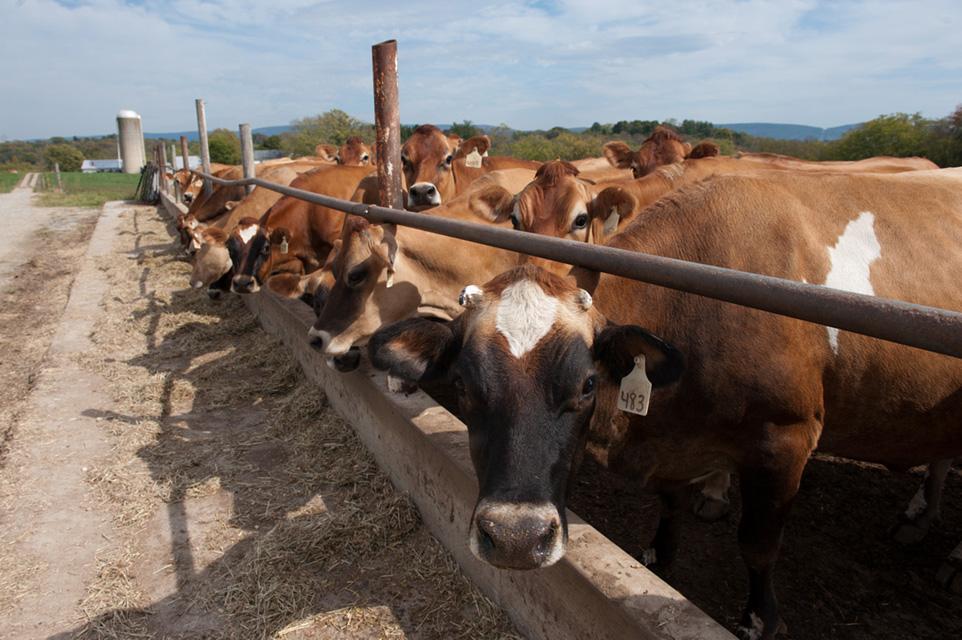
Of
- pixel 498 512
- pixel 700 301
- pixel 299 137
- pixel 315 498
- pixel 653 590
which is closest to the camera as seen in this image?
pixel 498 512

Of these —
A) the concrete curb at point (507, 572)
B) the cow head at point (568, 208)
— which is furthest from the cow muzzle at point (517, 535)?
the cow head at point (568, 208)

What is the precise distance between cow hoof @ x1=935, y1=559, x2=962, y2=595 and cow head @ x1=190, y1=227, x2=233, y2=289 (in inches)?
281

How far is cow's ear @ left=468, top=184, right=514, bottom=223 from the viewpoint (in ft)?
14.2

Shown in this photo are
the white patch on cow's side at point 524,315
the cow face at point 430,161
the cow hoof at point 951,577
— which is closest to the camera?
the white patch on cow's side at point 524,315

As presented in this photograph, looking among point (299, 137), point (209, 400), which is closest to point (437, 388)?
point (209, 400)

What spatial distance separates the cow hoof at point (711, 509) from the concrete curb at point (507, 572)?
1.47m

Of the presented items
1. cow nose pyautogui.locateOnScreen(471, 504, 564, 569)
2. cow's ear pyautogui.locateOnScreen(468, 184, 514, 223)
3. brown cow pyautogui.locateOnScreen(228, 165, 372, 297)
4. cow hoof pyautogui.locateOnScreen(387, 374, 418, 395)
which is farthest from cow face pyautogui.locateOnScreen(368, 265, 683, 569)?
brown cow pyautogui.locateOnScreen(228, 165, 372, 297)

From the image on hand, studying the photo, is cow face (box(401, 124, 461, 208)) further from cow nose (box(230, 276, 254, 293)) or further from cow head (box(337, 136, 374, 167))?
cow head (box(337, 136, 374, 167))

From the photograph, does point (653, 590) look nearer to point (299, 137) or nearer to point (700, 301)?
point (700, 301)

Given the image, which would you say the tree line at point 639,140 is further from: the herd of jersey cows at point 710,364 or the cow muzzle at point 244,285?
the herd of jersey cows at point 710,364

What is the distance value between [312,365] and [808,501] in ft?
11.5

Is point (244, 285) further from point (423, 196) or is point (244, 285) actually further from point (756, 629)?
point (756, 629)

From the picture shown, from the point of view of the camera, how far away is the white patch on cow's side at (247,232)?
7199 mm

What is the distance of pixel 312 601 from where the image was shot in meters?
2.73
